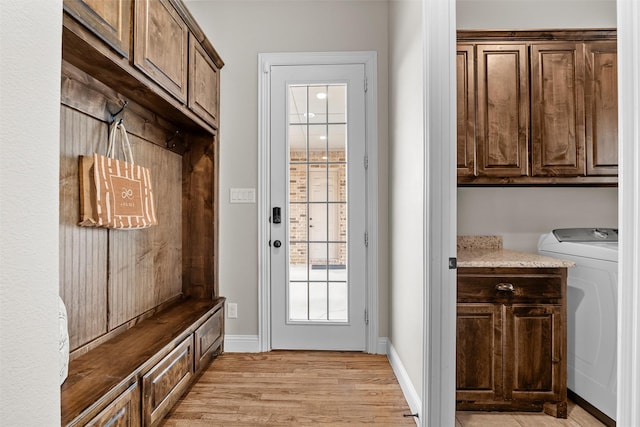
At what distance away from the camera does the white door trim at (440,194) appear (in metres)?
1.70

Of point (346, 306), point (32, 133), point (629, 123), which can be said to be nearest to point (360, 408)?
point (346, 306)

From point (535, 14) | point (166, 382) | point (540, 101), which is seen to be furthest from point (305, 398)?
point (535, 14)

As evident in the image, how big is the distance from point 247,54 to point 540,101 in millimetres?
2185

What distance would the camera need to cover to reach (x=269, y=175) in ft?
9.75

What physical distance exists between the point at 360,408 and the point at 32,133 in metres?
2.04

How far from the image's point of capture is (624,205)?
2.56 ft

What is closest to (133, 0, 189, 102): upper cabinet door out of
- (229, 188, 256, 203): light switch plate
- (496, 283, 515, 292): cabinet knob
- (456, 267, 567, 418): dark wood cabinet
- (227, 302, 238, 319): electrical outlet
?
(229, 188, 256, 203): light switch plate

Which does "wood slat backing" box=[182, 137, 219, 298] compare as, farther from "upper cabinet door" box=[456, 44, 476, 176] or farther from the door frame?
"upper cabinet door" box=[456, 44, 476, 176]

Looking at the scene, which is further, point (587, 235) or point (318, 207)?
point (318, 207)

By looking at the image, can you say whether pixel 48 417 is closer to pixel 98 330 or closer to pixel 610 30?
pixel 98 330

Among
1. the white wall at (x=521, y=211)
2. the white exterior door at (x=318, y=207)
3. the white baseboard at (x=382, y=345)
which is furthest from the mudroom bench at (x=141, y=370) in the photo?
the white wall at (x=521, y=211)

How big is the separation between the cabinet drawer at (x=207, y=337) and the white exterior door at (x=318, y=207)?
0.44m

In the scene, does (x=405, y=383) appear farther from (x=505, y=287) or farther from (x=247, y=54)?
(x=247, y=54)

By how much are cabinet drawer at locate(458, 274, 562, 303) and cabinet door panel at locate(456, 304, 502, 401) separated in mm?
57
